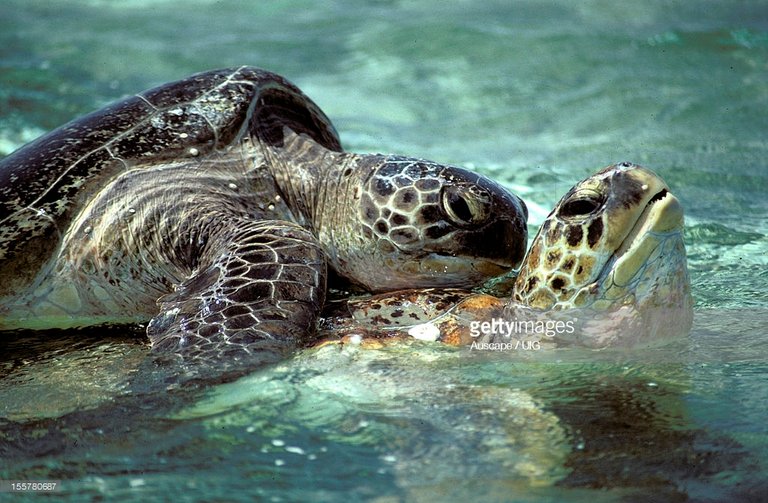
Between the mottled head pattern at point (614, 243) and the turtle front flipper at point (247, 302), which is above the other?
the mottled head pattern at point (614, 243)

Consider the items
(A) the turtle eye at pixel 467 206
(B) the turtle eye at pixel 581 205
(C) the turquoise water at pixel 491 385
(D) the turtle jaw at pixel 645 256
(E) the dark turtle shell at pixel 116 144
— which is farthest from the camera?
(E) the dark turtle shell at pixel 116 144

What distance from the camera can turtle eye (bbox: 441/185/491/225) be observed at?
12.4 ft

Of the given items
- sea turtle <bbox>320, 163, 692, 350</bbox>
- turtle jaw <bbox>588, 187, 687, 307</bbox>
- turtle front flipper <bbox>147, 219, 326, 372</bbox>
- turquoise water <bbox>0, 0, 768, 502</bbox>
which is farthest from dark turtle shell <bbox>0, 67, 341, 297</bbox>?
turtle jaw <bbox>588, 187, 687, 307</bbox>

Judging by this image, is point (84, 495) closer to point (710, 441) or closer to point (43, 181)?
point (710, 441)

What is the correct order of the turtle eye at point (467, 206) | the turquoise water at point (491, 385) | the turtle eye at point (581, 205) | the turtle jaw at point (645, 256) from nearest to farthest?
the turquoise water at point (491, 385) → the turtle jaw at point (645, 256) → the turtle eye at point (581, 205) → the turtle eye at point (467, 206)

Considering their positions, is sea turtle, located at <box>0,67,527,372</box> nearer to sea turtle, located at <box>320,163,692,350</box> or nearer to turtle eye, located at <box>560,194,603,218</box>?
sea turtle, located at <box>320,163,692,350</box>

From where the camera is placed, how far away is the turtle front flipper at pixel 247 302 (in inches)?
122

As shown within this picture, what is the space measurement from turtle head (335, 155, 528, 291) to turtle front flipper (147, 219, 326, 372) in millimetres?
377

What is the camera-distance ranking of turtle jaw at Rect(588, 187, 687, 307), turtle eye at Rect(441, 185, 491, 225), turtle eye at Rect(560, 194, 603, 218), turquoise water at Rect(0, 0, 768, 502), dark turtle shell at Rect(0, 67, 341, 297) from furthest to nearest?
1. dark turtle shell at Rect(0, 67, 341, 297)
2. turtle eye at Rect(441, 185, 491, 225)
3. turtle eye at Rect(560, 194, 603, 218)
4. turtle jaw at Rect(588, 187, 687, 307)
5. turquoise water at Rect(0, 0, 768, 502)

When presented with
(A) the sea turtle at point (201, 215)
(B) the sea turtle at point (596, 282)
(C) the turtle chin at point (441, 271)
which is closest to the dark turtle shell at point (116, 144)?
(A) the sea turtle at point (201, 215)

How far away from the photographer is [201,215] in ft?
13.0

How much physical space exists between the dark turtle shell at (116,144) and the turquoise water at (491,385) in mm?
489

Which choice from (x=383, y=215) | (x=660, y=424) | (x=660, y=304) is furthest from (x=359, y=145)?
(x=660, y=424)

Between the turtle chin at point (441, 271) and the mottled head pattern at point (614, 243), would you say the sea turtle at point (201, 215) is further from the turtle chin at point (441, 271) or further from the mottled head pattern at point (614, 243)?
the mottled head pattern at point (614, 243)
